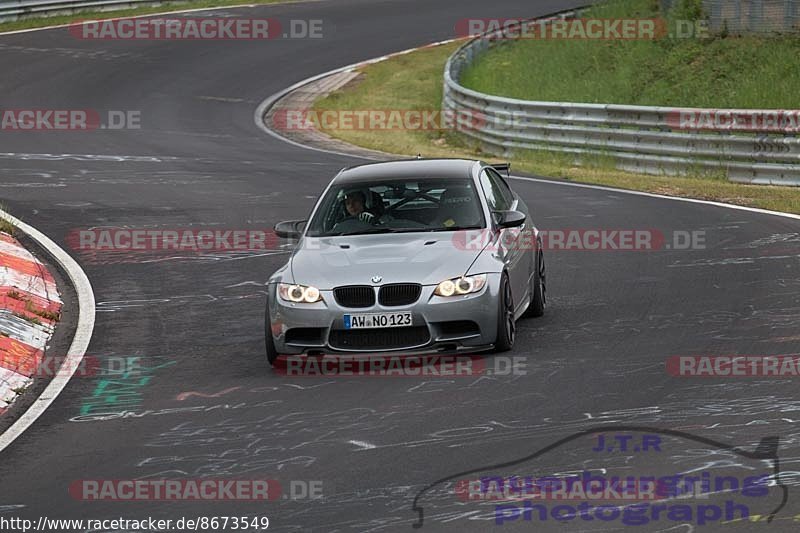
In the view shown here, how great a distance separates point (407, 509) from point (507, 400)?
231 cm

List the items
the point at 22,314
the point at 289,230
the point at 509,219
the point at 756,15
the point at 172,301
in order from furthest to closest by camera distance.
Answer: the point at 756,15 < the point at 172,301 < the point at 22,314 < the point at 289,230 < the point at 509,219

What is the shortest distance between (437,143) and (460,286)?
726 inches

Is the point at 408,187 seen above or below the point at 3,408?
above

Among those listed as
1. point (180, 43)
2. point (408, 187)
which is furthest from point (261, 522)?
point (180, 43)

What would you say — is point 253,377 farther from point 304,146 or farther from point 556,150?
point 304,146

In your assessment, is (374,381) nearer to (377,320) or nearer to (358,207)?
(377,320)

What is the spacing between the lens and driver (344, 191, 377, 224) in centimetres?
1154

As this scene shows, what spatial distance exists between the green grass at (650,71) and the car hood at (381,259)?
14.9 metres

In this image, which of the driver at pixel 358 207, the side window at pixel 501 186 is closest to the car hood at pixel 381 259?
the driver at pixel 358 207

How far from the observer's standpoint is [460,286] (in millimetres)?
10383

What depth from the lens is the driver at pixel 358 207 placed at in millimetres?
11544

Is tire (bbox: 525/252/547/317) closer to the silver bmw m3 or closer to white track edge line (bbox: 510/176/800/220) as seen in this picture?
the silver bmw m3

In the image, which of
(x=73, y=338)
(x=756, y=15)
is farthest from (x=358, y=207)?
(x=756, y=15)

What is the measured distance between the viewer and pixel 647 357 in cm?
1023
